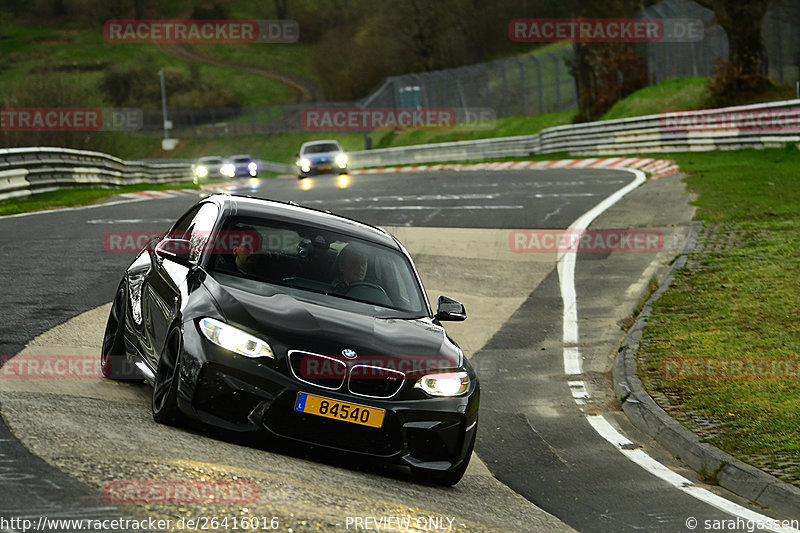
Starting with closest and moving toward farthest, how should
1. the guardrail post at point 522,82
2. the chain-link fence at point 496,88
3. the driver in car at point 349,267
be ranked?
1. the driver in car at point 349,267
2. the guardrail post at point 522,82
3. the chain-link fence at point 496,88

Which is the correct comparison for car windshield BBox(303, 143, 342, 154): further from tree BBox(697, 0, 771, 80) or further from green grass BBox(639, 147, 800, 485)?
green grass BBox(639, 147, 800, 485)

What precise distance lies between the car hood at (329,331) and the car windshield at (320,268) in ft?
0.92

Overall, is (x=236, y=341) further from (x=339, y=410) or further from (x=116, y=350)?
(x=116, y=350)

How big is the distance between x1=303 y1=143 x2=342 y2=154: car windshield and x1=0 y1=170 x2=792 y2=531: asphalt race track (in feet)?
74.0

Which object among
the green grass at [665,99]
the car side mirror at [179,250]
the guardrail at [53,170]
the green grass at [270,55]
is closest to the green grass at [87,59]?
the green grass at [270,55]

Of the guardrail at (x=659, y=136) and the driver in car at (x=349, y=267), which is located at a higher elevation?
the driver in car at (x=349, y=267)

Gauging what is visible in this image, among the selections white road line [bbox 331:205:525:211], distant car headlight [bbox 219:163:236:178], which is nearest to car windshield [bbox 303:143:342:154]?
distant car headlight [bbox 219:163:236:178]

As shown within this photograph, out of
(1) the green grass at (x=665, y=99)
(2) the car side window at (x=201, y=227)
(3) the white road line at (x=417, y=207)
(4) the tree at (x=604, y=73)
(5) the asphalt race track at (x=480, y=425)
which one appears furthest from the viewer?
(4) the tree at (x=604, y=73)

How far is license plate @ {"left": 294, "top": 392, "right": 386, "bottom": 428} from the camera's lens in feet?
21.7

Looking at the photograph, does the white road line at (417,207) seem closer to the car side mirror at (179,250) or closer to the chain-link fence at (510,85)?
the car side mirror at (179,250)

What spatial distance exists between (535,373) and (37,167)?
19427 mm

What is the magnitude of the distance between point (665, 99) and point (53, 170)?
2430cm

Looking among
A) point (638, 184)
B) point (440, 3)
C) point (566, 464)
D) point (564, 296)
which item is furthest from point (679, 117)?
point (440, 3)

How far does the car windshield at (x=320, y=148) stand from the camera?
142ft
